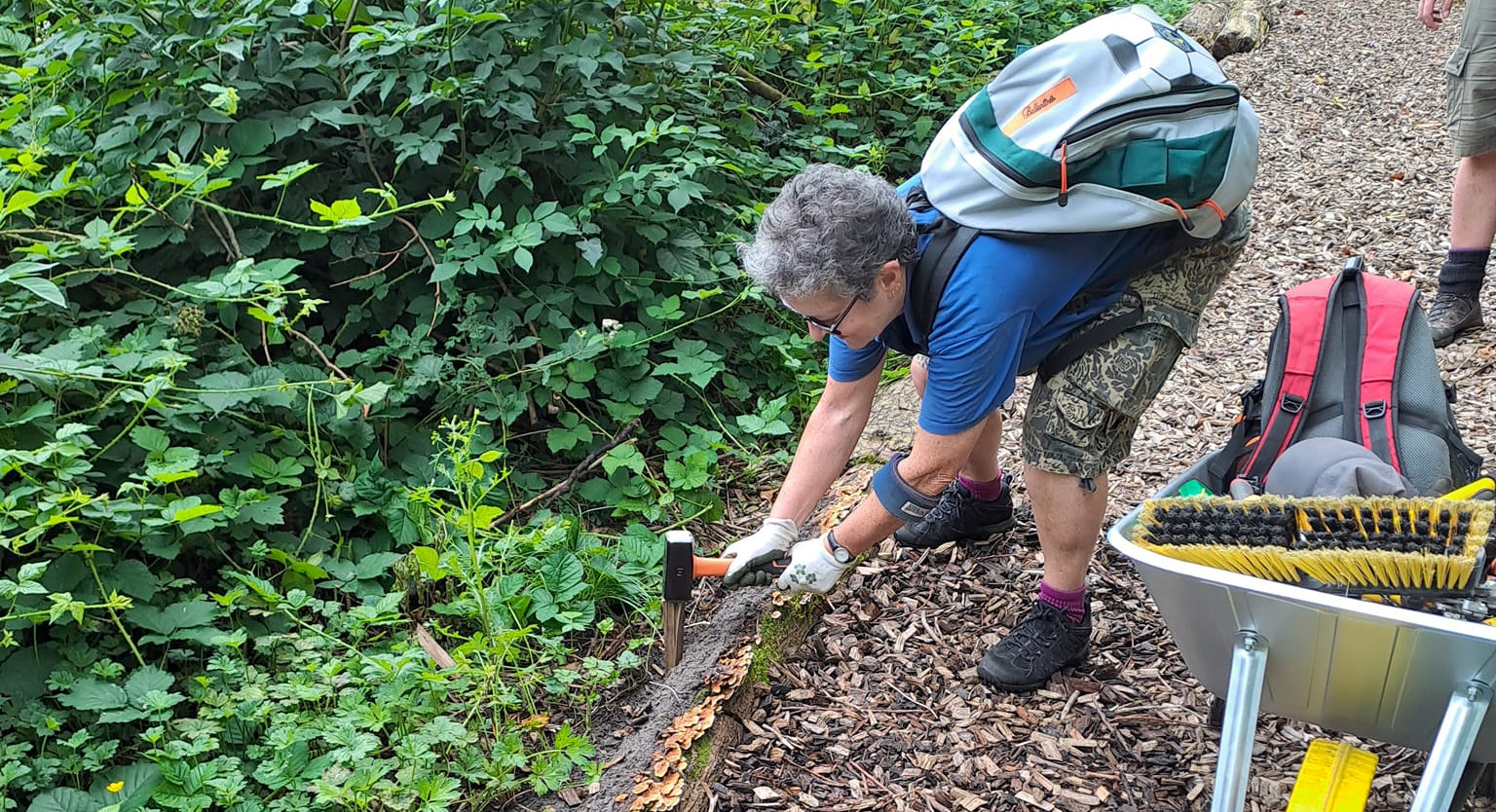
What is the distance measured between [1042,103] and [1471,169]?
2377mm

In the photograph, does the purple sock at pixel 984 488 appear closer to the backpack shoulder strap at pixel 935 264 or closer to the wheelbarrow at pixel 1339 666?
the backpack shoulder strap at pixel 935 264

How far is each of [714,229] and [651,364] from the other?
0.72 metres

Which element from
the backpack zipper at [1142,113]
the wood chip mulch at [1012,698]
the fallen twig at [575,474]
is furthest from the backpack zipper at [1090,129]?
the fallen twig at [575,474]

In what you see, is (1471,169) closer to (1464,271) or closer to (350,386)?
(1464,271)

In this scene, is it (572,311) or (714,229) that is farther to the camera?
(714,229)

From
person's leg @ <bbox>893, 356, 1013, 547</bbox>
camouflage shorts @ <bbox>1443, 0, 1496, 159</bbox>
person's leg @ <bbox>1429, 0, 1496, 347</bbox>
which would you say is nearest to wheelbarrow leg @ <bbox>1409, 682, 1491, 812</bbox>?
person's leg @ <bbox>893, 356, 1013, 547</bbox>

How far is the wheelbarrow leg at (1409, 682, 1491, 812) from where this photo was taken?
4.67ft

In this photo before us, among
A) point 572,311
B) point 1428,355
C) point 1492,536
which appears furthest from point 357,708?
point 1428,355

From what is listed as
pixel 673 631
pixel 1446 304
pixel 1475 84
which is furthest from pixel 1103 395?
pixel 1446 304

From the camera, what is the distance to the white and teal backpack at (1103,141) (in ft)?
6.58

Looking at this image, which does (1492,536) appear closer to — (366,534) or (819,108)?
(366,534)

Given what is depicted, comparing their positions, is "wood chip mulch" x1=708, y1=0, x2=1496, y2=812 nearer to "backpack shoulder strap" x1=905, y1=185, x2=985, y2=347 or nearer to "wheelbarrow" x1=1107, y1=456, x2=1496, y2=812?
"wheelbarrow" x1=1107, y1=456, x2=1496, y2=812

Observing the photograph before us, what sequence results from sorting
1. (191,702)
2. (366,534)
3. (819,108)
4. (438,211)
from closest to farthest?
(191,702) < (366,534) < (438,211) < (819,108)

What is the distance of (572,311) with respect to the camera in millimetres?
3533
